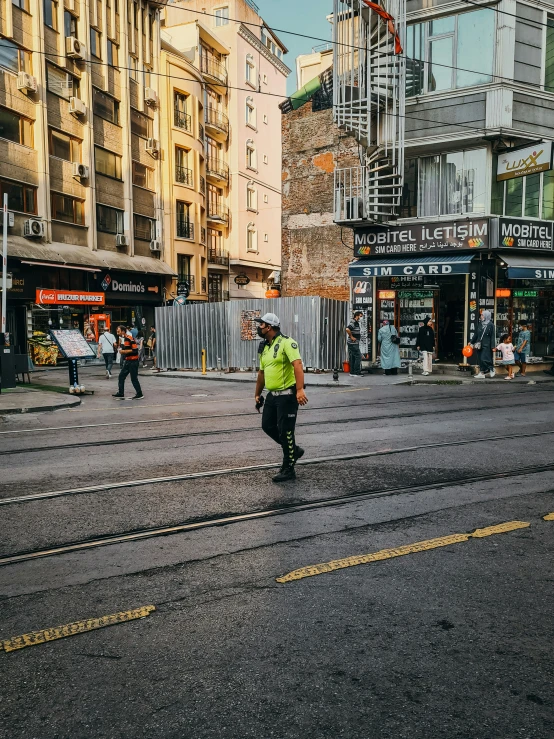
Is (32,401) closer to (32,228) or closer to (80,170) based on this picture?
(32,228)

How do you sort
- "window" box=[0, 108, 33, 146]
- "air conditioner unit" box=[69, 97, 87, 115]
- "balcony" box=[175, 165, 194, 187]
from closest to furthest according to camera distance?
"window" box=[0, 108, 33, 146]
"air conditioner unit" box=[69, 97, 87, 115]
"balcony" box=[175, 165, 194, 187]

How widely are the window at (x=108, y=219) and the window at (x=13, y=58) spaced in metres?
6.64

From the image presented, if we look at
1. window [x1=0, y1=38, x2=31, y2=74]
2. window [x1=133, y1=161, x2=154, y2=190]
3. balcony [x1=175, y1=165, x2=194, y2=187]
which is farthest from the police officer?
balcony [x1=175, y1=165, x2=194, y2=187]

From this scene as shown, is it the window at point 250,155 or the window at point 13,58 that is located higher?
the window at point 250,155

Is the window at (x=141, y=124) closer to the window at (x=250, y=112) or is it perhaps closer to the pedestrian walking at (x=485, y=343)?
the window at (x=250, y=112)

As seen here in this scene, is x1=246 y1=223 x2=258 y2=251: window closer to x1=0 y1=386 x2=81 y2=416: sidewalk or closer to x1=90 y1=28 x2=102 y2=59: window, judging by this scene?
x1=90 y1=28 x2=102 y2=59: window

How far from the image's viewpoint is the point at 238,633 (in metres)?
3.67

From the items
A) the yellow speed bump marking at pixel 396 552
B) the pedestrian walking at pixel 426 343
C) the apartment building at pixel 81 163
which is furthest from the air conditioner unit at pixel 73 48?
the yellow speed bump marking at pixel 396 552

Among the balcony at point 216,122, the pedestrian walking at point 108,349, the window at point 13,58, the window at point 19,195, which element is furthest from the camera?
the balcony at point 216,122

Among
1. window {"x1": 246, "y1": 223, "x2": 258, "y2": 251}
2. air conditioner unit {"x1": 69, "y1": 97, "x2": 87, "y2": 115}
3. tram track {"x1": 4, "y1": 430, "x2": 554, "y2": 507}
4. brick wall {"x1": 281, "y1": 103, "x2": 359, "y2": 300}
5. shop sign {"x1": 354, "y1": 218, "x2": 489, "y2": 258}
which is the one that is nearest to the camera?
tram track {"x1": 4, "y1": 430, "x2": 554, "y2": 507}

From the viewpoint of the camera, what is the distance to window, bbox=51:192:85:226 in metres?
29.2

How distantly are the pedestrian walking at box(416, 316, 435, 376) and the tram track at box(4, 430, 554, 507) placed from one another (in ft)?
35.0

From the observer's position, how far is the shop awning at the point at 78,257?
26386 mm

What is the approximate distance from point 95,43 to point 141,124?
453 cm
